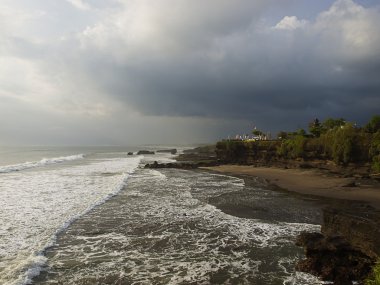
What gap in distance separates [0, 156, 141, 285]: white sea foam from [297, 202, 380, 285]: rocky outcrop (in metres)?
9.55

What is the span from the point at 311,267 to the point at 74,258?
877cm

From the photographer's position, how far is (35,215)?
1950cm

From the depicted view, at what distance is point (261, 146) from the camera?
2645 inches

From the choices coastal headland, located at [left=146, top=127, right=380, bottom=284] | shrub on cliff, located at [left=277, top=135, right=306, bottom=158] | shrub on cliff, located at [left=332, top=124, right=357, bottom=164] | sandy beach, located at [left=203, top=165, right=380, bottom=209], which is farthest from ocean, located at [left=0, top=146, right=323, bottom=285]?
shrub on cliff, located at [left=277, top=135, right=306, bottom=158]

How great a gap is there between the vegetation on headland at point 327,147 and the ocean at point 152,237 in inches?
869

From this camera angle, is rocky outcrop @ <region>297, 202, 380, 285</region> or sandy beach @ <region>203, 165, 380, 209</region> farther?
sandy beach @ <region>203, 165, 380, 209</region>

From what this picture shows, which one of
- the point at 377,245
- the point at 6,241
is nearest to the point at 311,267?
the point at 377,245

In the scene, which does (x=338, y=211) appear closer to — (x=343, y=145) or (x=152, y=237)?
(x=152, y=237)

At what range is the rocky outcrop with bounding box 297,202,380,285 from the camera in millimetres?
10492

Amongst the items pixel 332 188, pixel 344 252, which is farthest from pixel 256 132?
pixel 344 252

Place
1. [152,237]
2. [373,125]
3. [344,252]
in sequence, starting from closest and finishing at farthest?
1. [344,252]
2. [152,237]
3. [373,125]

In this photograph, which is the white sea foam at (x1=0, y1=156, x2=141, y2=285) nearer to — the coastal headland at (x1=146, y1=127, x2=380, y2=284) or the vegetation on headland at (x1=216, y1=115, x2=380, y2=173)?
the coastal headland at (x1=146, y1=127, x2=380, y2=284)

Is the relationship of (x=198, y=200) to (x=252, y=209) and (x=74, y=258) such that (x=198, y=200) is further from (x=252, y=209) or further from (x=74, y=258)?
(x=74, y=258)

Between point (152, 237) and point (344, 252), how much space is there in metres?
8.24
